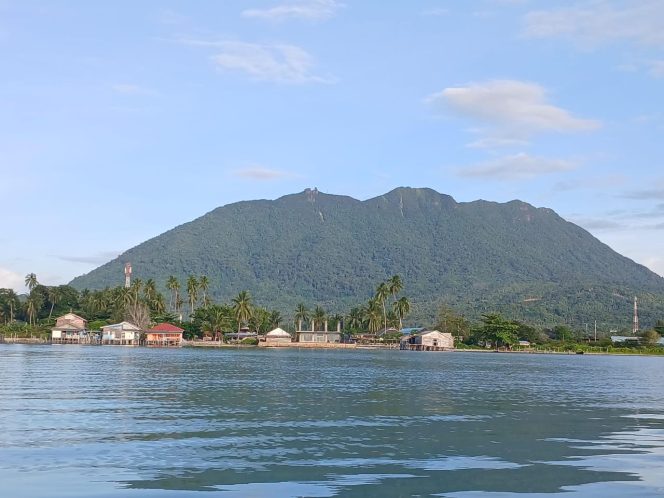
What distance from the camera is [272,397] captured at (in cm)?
4425

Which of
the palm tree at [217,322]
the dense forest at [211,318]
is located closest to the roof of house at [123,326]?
the dense forest at [211,318]

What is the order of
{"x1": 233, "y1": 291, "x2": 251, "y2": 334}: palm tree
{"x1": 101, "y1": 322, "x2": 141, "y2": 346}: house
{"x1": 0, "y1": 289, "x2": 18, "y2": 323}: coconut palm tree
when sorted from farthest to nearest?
{"x1": 0, "y1": 289, "x2": 18, "y2": 323}: coconut palm tree
{"x1": 233, "y1": 291, "x2": 251, "y2": 334}: palm tree
{"x1": 101, "y1": 322, "x2": 141, "y2": 346}: house

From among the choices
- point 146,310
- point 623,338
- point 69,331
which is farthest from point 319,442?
point 623,338

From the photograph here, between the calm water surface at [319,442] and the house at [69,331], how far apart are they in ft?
381

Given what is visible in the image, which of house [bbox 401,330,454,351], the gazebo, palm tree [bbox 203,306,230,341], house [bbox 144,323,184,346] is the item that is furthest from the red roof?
house [bbox 401,330,454,351]

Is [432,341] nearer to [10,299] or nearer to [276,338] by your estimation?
[276,338]

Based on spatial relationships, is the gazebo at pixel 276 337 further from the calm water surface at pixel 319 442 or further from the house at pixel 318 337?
the calm water surface at pixel 319 442

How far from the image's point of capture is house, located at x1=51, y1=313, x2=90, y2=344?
161 metres

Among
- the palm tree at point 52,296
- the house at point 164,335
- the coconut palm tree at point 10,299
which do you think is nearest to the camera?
the house at point 164,335

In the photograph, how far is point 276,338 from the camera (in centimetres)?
16900

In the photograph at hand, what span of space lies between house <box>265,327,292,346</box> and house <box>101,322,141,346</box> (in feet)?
93.3

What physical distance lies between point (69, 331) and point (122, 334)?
1469cm

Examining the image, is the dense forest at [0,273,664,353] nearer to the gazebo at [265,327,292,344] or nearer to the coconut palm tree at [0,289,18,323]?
the coconut palm tree at [0,289,18,323]

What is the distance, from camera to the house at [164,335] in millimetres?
156125
